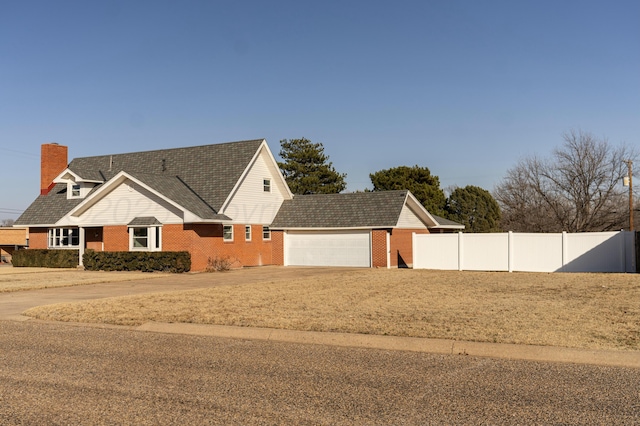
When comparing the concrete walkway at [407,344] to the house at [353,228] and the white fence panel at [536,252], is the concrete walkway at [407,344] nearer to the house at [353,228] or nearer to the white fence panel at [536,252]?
the white fence panel at [536,252]

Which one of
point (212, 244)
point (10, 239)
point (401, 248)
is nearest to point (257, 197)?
point (212, 244)

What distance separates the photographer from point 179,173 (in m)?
37.0

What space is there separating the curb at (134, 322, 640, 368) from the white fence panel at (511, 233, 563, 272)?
20093 mm

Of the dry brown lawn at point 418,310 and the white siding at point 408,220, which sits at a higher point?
the white siding at point 408,220

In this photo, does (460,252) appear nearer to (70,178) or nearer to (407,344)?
(407,344)

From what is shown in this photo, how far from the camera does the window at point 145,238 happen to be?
32.0 meters

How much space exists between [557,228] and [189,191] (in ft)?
95.7

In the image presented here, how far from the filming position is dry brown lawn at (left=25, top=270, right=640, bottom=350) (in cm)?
1061

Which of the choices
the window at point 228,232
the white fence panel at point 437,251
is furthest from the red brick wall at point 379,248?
the window at point 228,232

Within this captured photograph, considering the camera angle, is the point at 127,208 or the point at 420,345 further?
the point at 127,208

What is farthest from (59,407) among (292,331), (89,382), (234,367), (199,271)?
(199,271)

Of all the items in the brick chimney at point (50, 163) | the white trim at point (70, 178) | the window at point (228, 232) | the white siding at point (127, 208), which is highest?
the brick chimney at point (50, 163)

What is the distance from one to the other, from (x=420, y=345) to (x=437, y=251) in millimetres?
21088

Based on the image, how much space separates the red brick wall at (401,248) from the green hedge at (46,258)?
1792cm
